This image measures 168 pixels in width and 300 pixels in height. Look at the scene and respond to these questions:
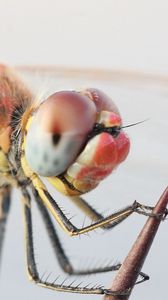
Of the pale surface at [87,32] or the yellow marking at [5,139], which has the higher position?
the pale surface at [87,32]

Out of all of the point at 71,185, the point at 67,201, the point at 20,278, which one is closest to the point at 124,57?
the point at 20,278

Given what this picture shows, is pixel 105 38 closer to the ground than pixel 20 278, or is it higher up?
higher up

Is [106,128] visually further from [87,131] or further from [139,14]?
[139,14]

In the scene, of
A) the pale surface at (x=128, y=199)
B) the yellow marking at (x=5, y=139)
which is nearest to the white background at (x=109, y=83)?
the pale surface at (x=128, y=199)

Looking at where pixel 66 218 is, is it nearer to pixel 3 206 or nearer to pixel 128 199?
pixel 3 206

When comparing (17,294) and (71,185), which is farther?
(17,294)

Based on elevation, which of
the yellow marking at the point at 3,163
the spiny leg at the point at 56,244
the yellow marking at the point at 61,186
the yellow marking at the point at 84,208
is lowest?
the spiny leg at the point at 56,244

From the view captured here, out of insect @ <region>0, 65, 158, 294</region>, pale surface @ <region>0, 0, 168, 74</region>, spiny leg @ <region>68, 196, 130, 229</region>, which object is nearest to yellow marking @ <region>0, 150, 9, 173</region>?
insect @ <region>0, 65, 158, 294</region>

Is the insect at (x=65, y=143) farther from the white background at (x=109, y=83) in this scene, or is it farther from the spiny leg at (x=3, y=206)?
the spiny leg at (x=3, y=206)
